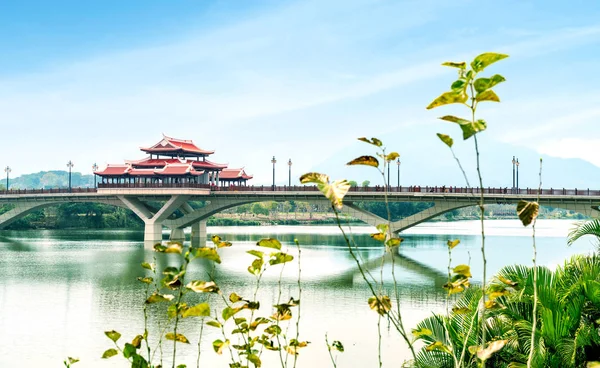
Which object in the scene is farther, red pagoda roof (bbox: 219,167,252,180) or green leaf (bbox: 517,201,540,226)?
red pagoda roof (bbox: 219,167,252,180)

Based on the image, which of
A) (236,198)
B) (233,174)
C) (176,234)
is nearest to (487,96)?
(236,198)

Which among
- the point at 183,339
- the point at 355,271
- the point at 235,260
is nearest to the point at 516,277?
the point at 183,339

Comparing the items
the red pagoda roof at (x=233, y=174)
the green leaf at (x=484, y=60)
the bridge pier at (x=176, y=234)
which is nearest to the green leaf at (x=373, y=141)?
the green leaf at (x=484, y=60)

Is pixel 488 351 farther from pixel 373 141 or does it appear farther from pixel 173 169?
pixel 173 169

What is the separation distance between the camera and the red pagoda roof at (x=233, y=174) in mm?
70812

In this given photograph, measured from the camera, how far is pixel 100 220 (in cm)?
9175

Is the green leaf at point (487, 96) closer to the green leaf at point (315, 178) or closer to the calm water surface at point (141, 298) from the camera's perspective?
the green leaf at point (315, 178)

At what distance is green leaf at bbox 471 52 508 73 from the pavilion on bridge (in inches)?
2205

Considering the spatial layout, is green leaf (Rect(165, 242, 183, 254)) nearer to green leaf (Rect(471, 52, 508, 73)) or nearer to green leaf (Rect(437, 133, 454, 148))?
green leaf (Rect(437, 133, 454, 148))

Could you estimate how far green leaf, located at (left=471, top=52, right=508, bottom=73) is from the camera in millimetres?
3070

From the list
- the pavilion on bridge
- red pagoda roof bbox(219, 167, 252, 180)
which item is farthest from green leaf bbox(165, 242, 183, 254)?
red pagoda roof bbox(219, 167, 252, 180)

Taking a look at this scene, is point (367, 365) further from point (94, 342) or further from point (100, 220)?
point (100, 220)

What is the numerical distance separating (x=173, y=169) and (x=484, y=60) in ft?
195

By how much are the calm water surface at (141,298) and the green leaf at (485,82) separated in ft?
33.6
